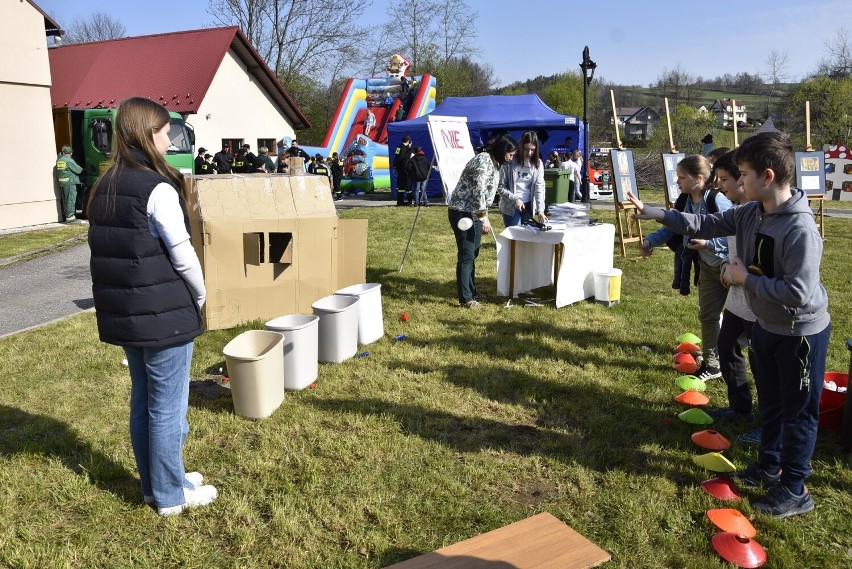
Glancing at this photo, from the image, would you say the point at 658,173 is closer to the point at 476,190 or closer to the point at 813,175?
the point at 813,175

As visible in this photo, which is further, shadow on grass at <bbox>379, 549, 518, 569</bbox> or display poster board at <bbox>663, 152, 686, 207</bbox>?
display poster board at <bbox>663, 152, 686, 207</bbox>

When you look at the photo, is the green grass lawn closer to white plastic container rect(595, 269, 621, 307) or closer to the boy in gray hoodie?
the boy in gray hoodie

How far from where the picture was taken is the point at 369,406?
166 inches

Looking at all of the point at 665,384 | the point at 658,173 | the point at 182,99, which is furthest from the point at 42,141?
the point at 658,173

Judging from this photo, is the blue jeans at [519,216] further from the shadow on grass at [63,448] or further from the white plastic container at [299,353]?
the shadow on grass at [63,448]

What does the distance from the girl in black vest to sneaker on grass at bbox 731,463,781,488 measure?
2.81m

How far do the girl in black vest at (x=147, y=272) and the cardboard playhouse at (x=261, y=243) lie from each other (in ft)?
9.31

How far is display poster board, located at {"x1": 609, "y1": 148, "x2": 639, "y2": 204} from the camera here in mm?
10305

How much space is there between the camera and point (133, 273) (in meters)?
2.60

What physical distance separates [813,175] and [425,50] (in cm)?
2990

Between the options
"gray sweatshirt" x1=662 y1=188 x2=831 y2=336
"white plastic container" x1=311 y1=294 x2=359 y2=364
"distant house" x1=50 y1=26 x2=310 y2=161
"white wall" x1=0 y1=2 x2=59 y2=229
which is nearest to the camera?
"gray sweatshirt" x1=662 y1=188 x2=831 y2=336

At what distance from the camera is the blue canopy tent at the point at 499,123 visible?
1759cm

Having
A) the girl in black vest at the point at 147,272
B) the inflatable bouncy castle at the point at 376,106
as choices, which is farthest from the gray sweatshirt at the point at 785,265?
the inflatable bouncy castle at the point at 376,106

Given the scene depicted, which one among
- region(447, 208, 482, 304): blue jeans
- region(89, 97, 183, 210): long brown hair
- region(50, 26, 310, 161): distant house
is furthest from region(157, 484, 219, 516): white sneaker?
region(50, 26, 310, 161): distant house
